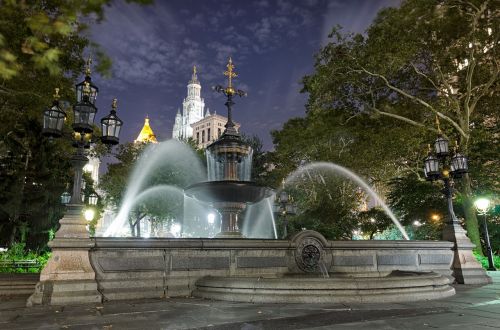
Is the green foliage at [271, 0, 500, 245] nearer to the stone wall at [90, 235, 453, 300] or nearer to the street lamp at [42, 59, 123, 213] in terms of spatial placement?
the stone wall at [90, 235, 453, 300]

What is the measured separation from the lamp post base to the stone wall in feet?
4.24

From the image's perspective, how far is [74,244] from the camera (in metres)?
9.01

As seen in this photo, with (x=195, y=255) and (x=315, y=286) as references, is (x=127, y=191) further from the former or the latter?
(x=315, y=286)

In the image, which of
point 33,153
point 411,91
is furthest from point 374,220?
point 33,153

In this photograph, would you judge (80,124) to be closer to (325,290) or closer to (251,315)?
(251,315)

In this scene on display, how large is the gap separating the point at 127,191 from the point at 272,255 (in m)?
32.2

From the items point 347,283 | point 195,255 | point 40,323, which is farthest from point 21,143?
point 347,283

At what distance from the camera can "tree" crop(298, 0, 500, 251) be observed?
1978cm

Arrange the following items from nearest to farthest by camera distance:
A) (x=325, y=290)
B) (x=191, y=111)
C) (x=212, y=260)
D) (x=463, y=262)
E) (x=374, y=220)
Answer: (x=325, y=290) < (x=212, y=260) < (x=463, y=262) < (x=374, y=220) < (x=191, y=111)

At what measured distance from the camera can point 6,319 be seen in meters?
6.67

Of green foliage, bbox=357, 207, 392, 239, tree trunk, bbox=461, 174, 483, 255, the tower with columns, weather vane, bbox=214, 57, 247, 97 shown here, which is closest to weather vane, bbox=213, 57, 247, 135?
weather vane, bbox=214, 57, 247, 97

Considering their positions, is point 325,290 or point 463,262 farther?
point 463,262

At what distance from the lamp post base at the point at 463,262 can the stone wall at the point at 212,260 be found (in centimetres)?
129

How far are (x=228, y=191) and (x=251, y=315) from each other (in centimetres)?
708
